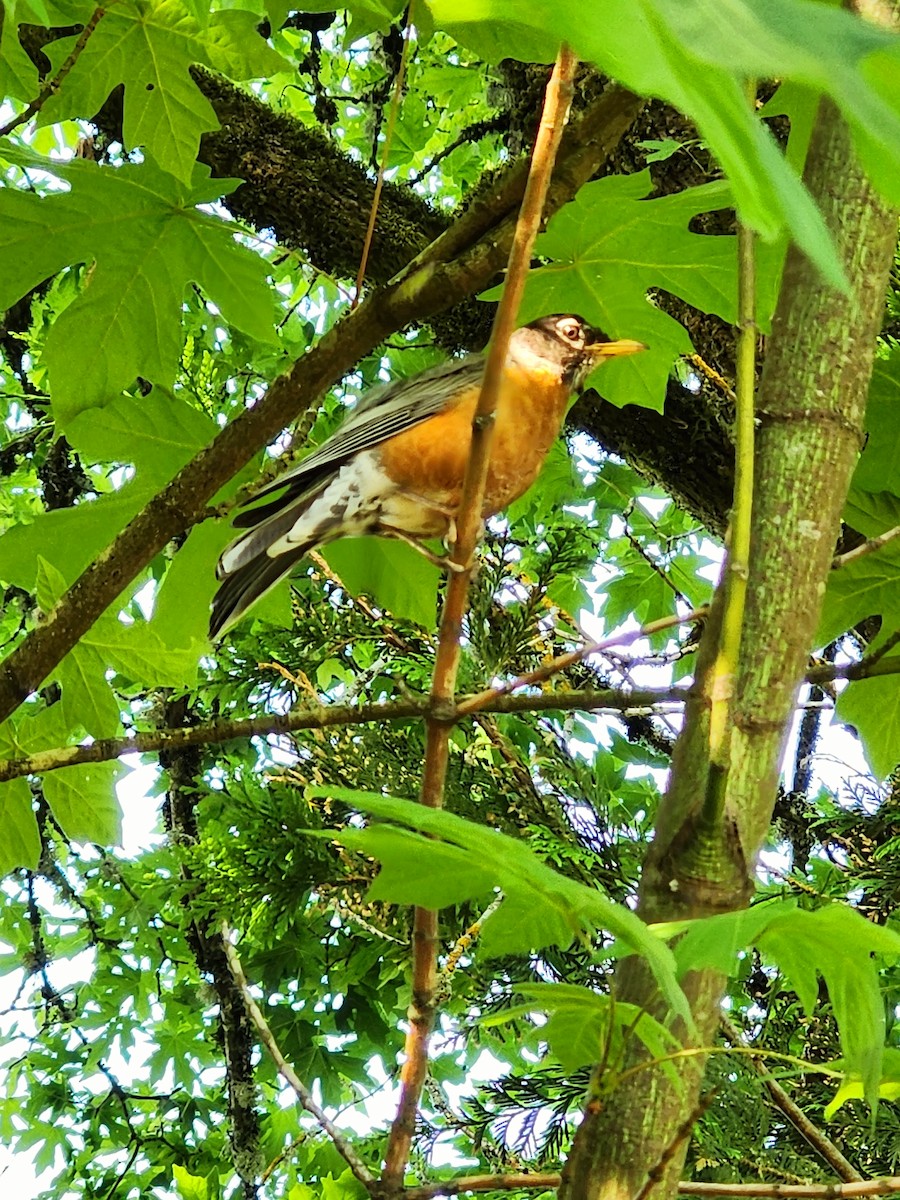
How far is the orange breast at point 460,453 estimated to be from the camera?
1.62 metres

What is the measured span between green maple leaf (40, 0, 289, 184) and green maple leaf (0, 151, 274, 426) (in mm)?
69

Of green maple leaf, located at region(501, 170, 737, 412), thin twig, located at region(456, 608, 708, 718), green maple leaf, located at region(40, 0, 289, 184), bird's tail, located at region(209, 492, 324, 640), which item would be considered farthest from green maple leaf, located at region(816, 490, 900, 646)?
green maple leaf, located at region(40, 0, 289, 184)

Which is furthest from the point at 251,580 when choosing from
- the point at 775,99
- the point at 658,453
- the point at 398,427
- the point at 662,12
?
the point at 662,12

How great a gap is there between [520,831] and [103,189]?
1.11m

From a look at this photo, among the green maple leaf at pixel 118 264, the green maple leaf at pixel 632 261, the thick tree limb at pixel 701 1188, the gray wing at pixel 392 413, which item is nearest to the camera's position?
the thick tree limb at pixel 701 1188

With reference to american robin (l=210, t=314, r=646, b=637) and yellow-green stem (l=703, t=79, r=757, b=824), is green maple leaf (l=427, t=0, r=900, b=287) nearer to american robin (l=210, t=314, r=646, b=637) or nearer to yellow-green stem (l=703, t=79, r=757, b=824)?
yellow-green stem (l=703, t=79, r=757, b=824)

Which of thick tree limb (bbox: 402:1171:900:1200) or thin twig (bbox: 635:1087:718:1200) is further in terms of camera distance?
thick tree limb (bbox: 402:1171:900:1200)

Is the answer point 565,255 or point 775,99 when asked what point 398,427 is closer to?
point 565,255

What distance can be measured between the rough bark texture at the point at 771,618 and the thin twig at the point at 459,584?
151 mm

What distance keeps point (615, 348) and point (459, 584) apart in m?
0.85

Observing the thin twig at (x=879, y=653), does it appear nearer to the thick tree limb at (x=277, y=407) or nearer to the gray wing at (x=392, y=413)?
the thick tree limb at (x=277, y=407)

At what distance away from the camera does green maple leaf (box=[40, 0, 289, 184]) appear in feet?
4.34

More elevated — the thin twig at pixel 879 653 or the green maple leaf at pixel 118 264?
the green maple leaf at pixel 118 264

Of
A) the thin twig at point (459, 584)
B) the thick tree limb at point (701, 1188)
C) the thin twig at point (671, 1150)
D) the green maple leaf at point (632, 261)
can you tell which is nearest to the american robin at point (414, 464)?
the green maple leaf at point (632, 261)
